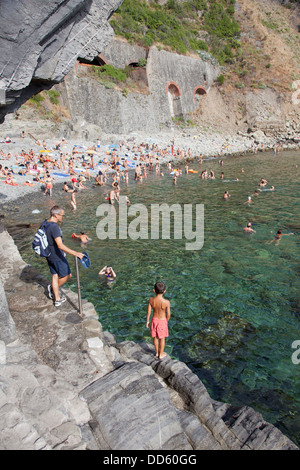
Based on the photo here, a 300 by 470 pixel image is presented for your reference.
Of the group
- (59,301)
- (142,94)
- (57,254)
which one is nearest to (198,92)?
(142,94)

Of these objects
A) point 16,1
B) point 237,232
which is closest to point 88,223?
point 237,232

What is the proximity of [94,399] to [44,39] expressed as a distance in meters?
7.61

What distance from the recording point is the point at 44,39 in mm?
7031

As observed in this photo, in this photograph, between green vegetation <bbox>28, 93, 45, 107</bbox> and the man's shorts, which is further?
green vegetation <bbox>28, 93, 45, 107</bbox>

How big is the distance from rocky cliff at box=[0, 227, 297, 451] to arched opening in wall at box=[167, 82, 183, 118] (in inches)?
1956

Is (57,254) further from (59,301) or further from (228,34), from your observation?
(228,34)

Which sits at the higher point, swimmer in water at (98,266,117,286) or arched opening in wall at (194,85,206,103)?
arched opening in wall at (194,85,206,103)

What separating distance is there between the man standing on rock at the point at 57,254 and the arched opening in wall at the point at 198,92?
5462 cm

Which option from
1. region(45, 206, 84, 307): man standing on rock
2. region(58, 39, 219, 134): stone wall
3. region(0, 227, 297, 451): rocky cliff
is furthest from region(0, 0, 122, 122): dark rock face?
region(58, 39, 219, 134): stone wall

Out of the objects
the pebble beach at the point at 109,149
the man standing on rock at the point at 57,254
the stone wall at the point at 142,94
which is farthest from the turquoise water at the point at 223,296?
the stone wall at the point at 142,94

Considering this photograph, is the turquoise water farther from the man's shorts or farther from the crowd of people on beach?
the man's shorts

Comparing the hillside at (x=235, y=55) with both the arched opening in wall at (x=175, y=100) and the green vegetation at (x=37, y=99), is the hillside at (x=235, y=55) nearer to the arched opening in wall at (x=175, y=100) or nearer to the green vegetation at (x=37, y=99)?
the arched opening in wall at (x=175, y=100)

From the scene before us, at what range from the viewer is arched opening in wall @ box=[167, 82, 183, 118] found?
4960 cm

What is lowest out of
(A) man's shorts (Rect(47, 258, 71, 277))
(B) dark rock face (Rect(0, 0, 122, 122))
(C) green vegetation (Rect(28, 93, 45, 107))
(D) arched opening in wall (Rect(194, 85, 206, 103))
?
(A) man's shorts (Rect(47, 258, 71, 277))
